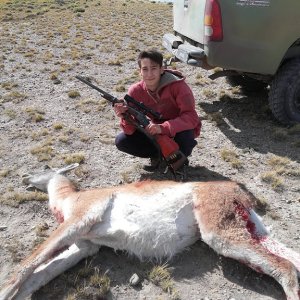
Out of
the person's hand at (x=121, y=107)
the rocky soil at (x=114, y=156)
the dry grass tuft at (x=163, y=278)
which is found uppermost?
the person's hand at (x=121, y=107)

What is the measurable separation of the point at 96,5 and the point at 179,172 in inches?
1212

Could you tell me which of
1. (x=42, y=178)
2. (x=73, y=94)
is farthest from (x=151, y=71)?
(x=73, y=94)

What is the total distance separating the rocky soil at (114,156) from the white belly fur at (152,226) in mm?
218

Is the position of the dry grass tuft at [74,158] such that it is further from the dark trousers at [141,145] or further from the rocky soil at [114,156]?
the dark trousers at [141,145]

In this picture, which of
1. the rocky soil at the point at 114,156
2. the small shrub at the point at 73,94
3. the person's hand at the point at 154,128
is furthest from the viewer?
the small shrub at the point at 73,94

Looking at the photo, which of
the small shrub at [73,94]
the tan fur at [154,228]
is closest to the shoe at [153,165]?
the tan fur at [154,228]

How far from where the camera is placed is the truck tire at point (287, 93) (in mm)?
6992

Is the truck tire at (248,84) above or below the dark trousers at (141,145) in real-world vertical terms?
below

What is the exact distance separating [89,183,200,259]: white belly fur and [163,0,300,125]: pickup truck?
336cm

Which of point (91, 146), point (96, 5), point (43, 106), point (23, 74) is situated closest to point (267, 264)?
point (91, 146)

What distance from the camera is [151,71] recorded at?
17.4 feet

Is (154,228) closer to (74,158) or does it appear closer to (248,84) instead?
(74,158)

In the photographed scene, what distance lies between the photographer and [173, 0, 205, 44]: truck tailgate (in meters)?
7.01

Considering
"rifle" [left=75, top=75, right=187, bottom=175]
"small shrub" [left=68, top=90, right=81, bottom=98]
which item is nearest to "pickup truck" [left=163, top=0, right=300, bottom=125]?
"rifle" [left=75, top=75, right=187, bottom=175]
